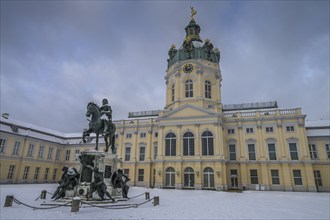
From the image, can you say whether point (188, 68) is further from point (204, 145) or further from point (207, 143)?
point (204, 145)

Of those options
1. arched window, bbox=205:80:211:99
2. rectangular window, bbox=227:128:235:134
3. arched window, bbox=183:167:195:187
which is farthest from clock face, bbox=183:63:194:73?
arched window, bbox=183:167:195:187

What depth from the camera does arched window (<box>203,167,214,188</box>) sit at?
105 feet

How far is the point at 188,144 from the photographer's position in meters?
34.6

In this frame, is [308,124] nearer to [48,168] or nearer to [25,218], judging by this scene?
[25,218]

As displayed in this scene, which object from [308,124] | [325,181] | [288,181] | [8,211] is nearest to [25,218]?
[8,211]

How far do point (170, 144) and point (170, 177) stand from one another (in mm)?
5268

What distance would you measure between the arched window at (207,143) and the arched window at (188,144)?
173cm

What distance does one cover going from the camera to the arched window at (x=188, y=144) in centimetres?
3416

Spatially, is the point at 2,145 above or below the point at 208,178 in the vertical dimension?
above

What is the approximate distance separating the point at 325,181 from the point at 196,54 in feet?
97.7

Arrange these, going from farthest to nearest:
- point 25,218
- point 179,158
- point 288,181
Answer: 1. point 179,158
2. point 288,181
3. point 25,218

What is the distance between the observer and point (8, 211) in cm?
998

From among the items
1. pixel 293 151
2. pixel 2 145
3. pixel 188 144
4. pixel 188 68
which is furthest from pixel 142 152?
pixel 293 151

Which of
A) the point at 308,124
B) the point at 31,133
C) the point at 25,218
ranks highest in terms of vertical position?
the point at 308,124
